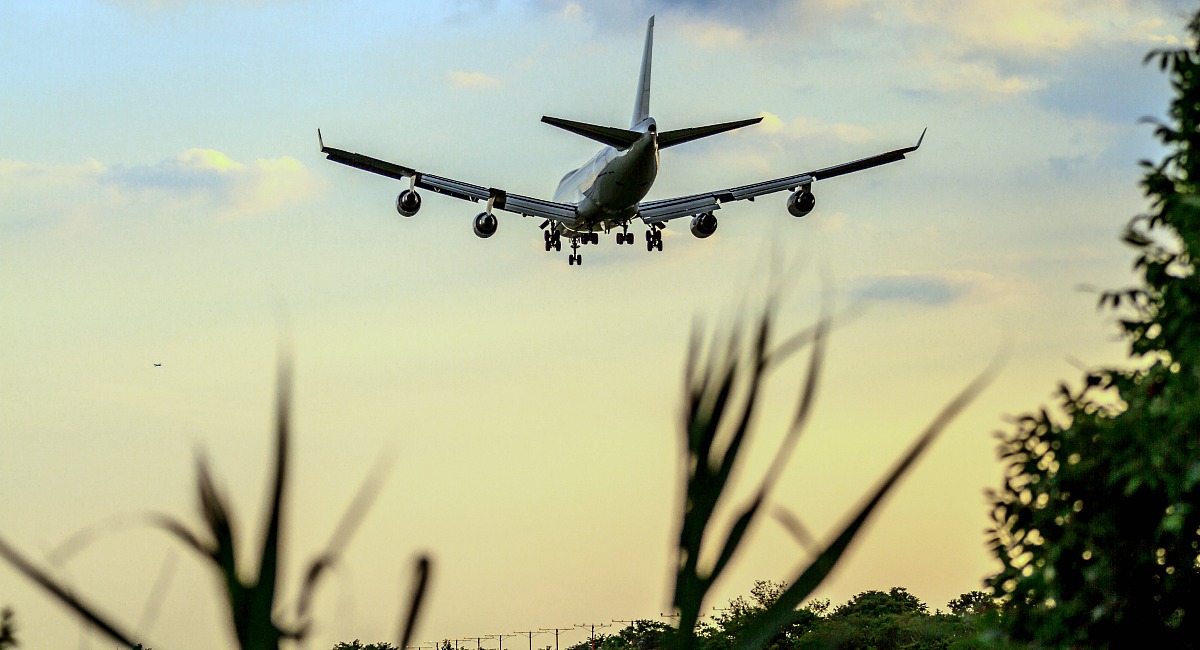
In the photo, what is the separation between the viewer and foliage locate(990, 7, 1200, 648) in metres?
7.63

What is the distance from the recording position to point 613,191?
142 ft

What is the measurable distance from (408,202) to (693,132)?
414 inches

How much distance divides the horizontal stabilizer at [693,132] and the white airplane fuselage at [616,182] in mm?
758

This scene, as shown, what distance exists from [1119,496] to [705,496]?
278 inches

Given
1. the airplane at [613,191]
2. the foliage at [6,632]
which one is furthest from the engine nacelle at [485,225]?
the foliage at [6,632]

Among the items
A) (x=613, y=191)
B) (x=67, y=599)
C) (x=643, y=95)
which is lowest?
(x=67, y=599)

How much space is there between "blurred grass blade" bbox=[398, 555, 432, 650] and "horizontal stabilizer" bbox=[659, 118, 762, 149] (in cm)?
4248

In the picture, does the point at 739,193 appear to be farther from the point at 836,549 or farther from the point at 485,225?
the point at 836,549

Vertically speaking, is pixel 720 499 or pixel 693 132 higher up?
pixel 693 132

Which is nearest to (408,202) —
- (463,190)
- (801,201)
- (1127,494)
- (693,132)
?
(463,190)

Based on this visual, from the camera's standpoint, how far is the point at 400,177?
4819cm

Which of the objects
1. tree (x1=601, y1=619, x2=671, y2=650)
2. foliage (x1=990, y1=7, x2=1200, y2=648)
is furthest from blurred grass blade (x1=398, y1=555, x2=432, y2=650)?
tree (x1=601, y1=619, x2=671, y2=650)

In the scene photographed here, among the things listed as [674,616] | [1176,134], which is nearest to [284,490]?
[674,616]

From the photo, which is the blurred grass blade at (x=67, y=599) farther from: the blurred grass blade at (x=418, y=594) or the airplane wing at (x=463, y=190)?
the airplane wing at (x=463, y=190)
